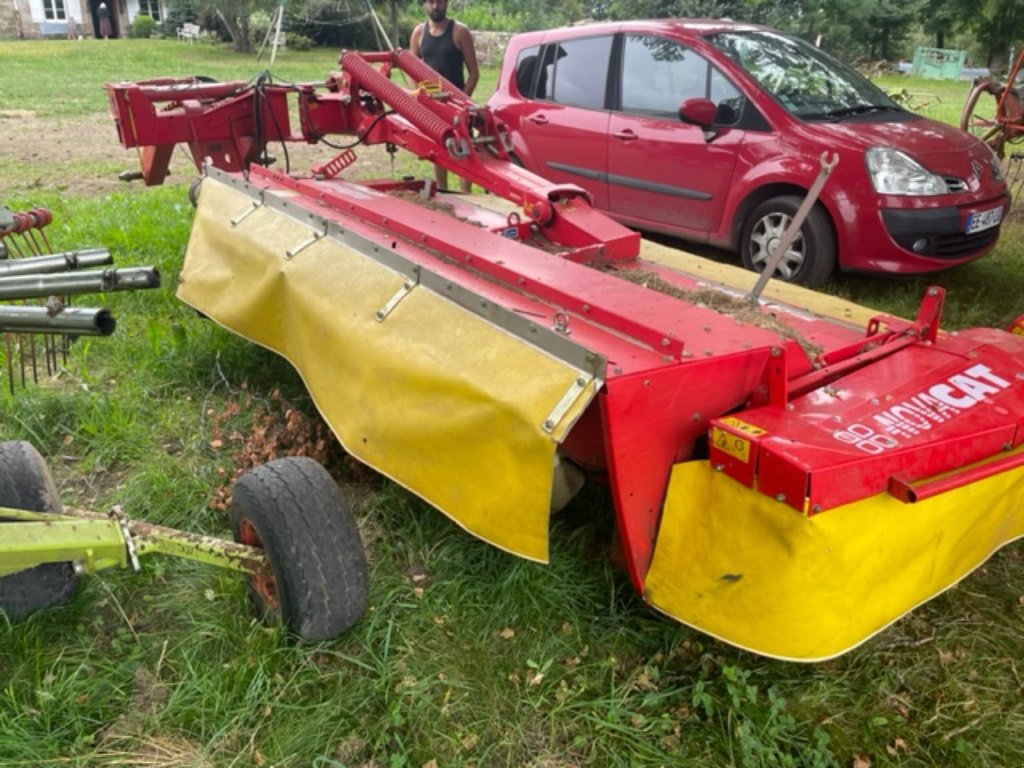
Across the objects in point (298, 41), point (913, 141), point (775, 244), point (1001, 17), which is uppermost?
point (1001, 17)

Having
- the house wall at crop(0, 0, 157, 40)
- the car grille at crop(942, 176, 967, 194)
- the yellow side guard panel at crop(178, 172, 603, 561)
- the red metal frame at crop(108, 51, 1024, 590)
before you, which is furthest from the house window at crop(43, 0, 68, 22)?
the car grille at crop(942, 176, 967, 194)

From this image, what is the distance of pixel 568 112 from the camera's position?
6207 mm

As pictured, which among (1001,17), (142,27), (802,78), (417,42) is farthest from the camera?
(142,27)

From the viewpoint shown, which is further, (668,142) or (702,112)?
(668,142)

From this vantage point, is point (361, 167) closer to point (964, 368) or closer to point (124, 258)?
point (124, 258)

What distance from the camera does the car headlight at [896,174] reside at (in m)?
4.87

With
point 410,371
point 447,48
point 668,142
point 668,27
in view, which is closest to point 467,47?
point 447,48

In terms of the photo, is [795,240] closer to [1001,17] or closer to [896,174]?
[896,174]

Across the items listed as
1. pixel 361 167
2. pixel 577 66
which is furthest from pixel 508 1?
pixel 577 66

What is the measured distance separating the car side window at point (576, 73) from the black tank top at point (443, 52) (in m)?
0.75

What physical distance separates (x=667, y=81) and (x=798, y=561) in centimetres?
446

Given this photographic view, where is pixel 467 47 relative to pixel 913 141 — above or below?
A: above

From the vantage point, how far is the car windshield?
5.37m

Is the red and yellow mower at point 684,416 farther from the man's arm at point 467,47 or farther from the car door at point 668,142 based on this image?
the man's arm at point 467,47
